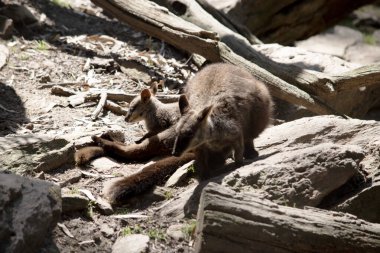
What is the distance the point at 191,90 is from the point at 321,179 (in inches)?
75.2

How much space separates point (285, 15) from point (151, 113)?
15.7 feet

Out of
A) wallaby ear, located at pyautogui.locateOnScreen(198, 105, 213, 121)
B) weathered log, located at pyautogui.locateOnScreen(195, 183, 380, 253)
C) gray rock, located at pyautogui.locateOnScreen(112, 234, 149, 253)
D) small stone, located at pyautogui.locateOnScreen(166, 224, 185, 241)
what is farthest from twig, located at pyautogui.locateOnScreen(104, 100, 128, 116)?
weathered log, located at pyautogui.locateOnScreen(195, 183, 380, 253)

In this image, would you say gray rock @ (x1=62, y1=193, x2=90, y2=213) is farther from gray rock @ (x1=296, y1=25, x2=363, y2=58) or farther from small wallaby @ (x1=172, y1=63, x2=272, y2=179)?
gray rock @ (x1=296, y1=25, x2=363, y2=58)

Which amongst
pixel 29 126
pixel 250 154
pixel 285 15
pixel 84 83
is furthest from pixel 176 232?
pixel 285 15

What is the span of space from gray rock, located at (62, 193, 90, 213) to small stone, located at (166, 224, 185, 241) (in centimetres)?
85

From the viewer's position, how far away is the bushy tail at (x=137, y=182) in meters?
5.95

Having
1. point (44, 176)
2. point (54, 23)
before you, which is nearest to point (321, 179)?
point (44, 176)

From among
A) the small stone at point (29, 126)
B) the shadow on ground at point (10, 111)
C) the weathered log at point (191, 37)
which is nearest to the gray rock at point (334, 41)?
the weathered log at point (191, 37)

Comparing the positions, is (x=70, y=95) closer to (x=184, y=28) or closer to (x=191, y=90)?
(x=184, y=28)

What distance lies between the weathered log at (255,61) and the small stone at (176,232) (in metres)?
3.44

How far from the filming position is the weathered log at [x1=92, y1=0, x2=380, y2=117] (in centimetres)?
835

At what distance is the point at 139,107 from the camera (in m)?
8.09

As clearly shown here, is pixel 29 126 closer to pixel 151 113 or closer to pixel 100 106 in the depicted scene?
pixel 100 106

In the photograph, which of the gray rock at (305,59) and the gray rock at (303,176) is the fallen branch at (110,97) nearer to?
the gray rock at (305,59)
